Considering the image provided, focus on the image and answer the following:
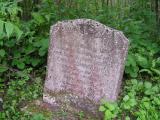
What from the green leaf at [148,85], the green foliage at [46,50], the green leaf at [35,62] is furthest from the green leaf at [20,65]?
the green leaf at [148,85]

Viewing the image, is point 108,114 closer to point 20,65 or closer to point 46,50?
point 46,50

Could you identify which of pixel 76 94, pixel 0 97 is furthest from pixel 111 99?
pixel 0 97

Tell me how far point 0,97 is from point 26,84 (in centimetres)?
32

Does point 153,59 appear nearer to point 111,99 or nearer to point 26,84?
point 111,99

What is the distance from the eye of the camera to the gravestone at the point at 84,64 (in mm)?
3328

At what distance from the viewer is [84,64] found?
3516mm

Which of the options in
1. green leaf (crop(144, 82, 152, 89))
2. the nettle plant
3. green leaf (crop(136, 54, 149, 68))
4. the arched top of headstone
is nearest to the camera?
the arched top of headstone

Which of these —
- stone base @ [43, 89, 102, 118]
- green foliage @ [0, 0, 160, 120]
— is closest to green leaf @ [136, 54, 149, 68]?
green foliage @ [0, 0, 160, 120]

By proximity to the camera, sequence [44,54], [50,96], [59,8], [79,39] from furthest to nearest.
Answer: [59,8] < [44,54] < [50,96] < [79,39]

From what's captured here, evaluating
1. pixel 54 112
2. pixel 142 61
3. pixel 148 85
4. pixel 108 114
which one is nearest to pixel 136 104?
pixel 148 85

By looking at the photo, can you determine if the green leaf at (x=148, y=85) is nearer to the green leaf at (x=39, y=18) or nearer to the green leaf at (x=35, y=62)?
the green leaf at (x=35, y=62)

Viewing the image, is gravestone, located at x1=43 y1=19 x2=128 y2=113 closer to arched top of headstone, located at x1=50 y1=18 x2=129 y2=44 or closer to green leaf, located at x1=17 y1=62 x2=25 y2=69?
arched top of headstone, located at x1=50 y1=18 x2=129 y2=44

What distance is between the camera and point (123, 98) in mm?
3525

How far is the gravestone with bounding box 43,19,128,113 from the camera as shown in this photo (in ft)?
10.9
